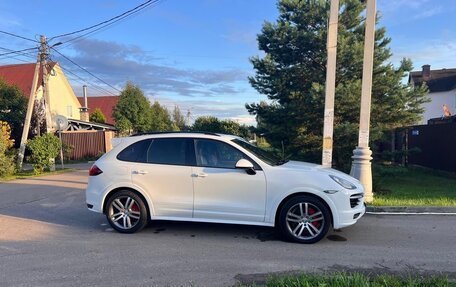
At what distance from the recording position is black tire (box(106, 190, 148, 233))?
21.3ft

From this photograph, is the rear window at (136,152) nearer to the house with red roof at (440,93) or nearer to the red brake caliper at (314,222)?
the red brake caliper at (314,222)

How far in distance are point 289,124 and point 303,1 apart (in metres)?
4.99

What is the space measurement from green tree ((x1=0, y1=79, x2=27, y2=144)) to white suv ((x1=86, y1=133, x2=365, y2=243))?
77.9ft

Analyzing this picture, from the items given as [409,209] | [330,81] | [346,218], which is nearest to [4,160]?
[330,81]

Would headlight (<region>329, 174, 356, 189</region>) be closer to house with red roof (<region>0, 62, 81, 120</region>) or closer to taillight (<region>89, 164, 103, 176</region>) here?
taillight (<region>89, 164, 103, 176</region>)

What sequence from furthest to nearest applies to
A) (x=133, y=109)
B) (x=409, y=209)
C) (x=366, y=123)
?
(x=133, y=109) → (x=366, y=123) → (x=409, y=209)

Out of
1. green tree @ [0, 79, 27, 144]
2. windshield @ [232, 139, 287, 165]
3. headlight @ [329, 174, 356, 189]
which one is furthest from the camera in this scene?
green tree @ [0, 79, 27, 144]

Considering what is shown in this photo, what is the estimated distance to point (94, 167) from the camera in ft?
22.2

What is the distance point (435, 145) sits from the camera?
54.0ft

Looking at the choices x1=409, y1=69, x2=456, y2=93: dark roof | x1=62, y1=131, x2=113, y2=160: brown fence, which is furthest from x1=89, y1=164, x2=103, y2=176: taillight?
x1=409, y1=69, x2=456, y2=93: dark roof

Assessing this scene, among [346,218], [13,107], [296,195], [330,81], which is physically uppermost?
[13,107]

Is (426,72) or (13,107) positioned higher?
(426,72)

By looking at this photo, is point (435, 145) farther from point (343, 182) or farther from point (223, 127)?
point (343, 182)

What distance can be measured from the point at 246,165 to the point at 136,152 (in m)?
1.98
